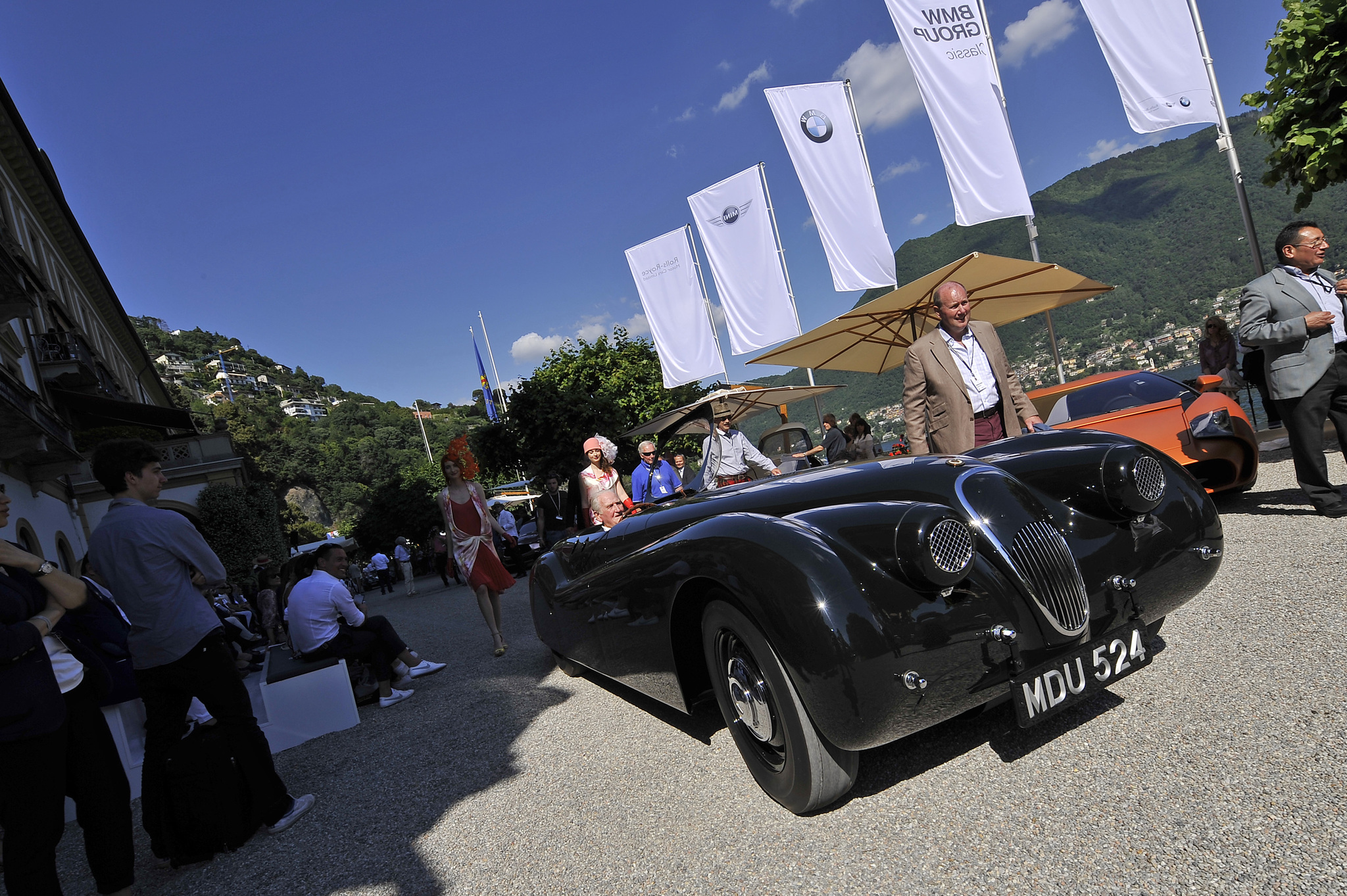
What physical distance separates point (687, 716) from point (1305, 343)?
14.2 ft

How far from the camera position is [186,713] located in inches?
126

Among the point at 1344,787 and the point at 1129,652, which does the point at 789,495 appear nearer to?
the point at 1129,652

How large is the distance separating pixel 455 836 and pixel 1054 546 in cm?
242

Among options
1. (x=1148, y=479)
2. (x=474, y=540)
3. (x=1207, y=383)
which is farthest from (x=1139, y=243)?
(x=1148, y=479)

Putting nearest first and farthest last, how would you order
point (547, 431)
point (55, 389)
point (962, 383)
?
point (962, 383) < point (55, 389) < point (547, 431)

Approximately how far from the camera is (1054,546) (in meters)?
2.38

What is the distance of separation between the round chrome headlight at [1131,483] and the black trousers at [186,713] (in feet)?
11.6

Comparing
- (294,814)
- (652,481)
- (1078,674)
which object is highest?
(652,481)

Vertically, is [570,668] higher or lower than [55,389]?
lower

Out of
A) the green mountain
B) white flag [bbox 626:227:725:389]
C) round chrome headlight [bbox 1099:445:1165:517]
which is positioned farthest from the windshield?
white flag [bbox 626:227:725:389]

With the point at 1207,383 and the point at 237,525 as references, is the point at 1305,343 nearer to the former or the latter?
the point at 1207,383

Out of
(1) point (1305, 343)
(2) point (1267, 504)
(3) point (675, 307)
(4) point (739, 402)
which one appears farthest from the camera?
(3) point (675, 307)

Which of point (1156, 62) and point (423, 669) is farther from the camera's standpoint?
point (1156, 62)

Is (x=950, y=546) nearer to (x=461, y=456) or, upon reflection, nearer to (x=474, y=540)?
(x=474, y=540)
